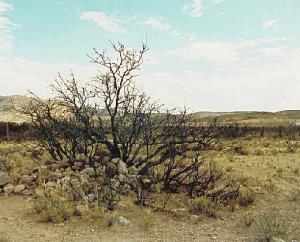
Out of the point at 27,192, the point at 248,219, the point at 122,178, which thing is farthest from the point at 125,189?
the point at 248,219

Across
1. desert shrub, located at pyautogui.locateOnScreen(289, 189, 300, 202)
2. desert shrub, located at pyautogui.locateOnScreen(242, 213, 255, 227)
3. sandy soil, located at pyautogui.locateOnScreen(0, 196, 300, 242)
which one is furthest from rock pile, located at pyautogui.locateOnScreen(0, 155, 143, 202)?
desert shrub, located at pyautogui.locateOnScreen(289, 189, 300, 202)

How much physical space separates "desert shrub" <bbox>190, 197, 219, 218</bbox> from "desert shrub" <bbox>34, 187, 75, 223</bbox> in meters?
2.64

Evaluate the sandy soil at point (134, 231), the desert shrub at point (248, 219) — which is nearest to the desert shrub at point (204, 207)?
the sandy soil at point (134, 231)

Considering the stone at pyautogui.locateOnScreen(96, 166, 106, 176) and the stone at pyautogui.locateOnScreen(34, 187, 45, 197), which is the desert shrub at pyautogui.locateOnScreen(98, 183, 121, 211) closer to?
the stone at pyautogui.locateOnScreen(96, 166, 106, 176)

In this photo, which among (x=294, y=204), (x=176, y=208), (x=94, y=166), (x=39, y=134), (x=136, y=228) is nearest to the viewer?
(x=136, y=228)

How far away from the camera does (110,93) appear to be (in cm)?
1288

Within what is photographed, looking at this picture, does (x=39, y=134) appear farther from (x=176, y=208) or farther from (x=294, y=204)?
(x=294, y=204)

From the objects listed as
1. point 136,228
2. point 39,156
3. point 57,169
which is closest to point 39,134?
point 39,156

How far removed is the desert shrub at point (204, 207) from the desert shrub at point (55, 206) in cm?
264

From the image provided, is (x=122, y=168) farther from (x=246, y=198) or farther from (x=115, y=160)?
(x=246, y=198)

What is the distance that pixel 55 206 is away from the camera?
8.87 m

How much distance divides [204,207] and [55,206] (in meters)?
3.20

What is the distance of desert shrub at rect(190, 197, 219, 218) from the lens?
916 centimetres

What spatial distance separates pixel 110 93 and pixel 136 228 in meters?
5.54
